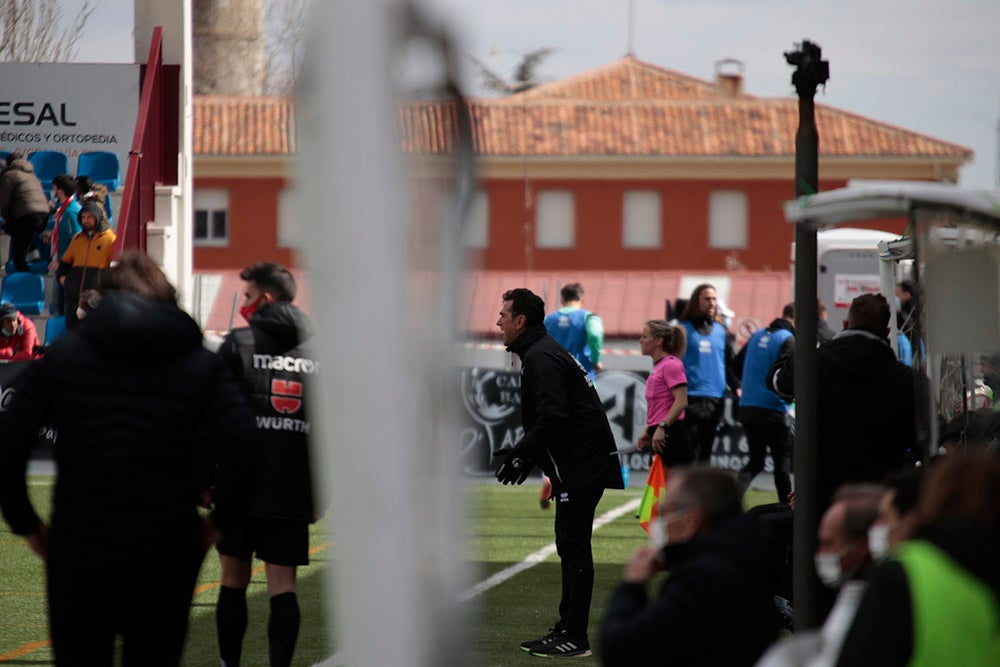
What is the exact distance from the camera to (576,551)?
808 cm

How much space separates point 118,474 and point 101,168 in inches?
532

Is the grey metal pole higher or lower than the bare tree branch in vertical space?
lower

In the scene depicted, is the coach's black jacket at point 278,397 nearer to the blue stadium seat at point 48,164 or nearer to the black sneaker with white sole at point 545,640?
the black sneaker with white sole at point 545,640

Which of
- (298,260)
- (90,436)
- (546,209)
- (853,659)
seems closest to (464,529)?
(298,260)

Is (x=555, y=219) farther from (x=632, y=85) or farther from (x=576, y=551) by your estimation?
(x=576, y=551)

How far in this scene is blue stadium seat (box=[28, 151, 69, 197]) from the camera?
17.5 metres

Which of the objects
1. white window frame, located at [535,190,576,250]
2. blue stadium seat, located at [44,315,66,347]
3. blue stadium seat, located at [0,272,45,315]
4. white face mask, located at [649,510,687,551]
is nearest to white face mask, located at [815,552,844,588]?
white face mask, located at [649,510,687,551]

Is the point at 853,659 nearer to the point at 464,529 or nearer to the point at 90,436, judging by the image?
the point at 464,529

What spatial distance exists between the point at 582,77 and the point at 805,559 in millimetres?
65474

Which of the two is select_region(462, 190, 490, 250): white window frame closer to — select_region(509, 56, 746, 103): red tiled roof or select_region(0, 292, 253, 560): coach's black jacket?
select_region(0, 292, 253, 560): coach's black jacket

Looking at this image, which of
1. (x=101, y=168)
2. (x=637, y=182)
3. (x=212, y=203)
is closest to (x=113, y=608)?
(x=101, y=168)

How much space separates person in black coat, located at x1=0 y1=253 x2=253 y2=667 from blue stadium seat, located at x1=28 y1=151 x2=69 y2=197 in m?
13.2

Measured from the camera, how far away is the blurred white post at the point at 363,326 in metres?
2.33

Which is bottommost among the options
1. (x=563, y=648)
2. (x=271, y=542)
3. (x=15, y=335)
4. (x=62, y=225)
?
(x=563, y=648)
